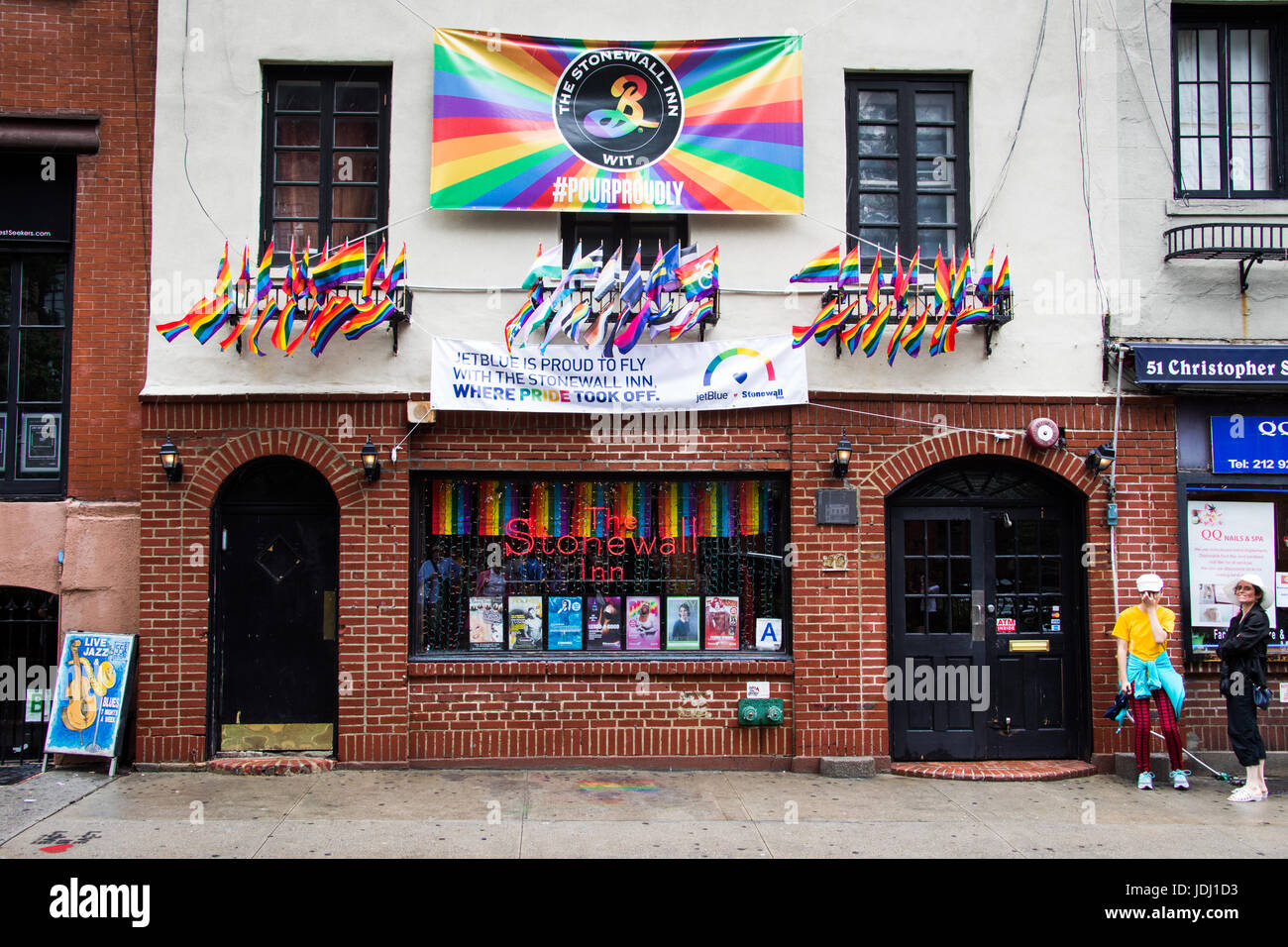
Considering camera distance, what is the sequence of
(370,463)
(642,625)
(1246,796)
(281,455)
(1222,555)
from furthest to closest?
(1222,555), (642,625), (281,455), (370,463), (1246,796)

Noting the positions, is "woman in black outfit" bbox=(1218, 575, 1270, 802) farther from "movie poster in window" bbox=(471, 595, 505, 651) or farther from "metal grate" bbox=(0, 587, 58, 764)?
"metal grate" bbox=(0, 587, 58, 764)

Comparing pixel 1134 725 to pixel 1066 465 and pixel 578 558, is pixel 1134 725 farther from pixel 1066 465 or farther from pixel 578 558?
pixel 578 558

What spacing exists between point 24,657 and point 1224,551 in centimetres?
1092

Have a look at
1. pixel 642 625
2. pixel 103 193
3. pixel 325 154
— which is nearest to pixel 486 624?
pixel 642 625

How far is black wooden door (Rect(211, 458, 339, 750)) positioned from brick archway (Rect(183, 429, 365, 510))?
18 cm

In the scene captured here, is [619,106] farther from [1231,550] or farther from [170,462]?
[1231,550]

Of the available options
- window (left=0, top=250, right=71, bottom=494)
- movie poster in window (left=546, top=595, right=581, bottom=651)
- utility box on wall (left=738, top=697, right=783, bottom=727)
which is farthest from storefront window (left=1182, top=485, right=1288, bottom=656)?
window (left=0, top=250, right=71, bottom=494)

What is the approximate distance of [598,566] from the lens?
368 inches

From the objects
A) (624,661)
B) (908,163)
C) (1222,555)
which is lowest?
(624,661)

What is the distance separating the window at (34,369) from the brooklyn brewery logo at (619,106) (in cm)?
488

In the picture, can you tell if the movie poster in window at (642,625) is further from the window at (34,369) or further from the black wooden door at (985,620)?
the window at (34,369)

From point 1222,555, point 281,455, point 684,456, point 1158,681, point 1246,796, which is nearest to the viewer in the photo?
point 1246,796

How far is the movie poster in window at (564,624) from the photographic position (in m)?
9.27

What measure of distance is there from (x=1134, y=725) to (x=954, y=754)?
1.56 m
